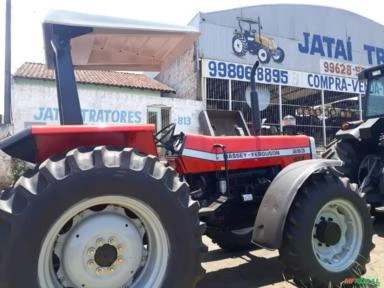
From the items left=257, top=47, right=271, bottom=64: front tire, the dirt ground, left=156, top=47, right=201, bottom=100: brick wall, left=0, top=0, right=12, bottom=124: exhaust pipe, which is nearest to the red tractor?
the dirt ground

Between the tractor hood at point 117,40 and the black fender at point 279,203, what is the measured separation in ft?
4.33

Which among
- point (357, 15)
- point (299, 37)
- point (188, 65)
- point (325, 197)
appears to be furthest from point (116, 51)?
point (357, 15)

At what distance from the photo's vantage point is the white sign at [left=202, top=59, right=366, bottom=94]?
17.2m

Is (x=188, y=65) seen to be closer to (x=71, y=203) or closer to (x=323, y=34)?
(x=323, y=34)

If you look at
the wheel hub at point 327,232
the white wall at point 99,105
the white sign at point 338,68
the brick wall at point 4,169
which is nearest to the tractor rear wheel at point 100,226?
the wheel hub at point 327,232

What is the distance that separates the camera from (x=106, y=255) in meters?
2.53

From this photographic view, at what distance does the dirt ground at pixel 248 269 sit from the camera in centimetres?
357

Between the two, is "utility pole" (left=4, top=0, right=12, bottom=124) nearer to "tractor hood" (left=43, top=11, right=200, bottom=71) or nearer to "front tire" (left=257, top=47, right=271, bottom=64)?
"front tire" (left=257, top=47, right=271, bottom=64)

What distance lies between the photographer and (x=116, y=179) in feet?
8.07

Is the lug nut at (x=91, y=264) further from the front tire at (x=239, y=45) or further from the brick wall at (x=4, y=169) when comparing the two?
the front tire at (x=239, y=45)

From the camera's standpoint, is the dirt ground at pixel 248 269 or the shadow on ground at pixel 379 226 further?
the shadow on ground at pixel 379 226

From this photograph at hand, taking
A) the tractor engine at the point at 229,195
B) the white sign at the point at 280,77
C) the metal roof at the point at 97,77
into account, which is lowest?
the tractor engine at the point at 229,195

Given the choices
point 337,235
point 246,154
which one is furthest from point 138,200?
point 337,235

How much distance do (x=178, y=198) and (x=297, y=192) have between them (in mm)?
1146
